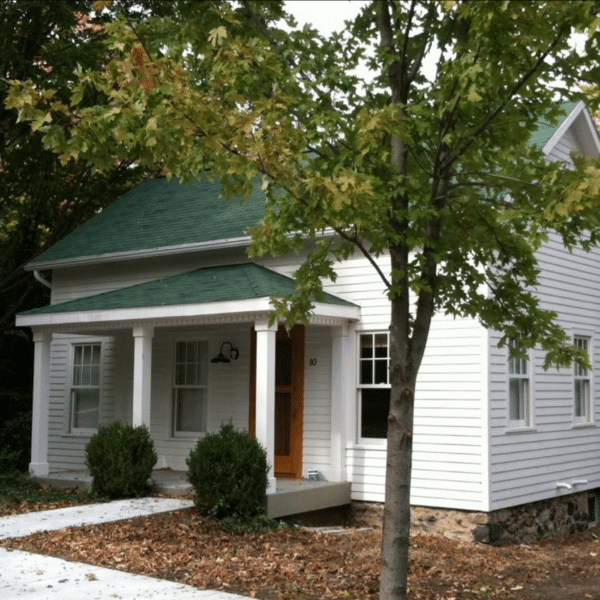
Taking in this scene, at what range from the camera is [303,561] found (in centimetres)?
919

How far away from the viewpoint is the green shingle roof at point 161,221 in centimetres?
1505

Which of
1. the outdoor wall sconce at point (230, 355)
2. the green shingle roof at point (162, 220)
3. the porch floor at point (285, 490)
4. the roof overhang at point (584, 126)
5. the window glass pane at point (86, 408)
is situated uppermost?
the roof overhang at point (584, 126)

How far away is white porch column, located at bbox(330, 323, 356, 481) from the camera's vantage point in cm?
1316

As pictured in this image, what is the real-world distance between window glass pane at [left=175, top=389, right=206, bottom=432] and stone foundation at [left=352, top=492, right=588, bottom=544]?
3.44 metres

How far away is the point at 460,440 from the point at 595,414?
14.6 feet

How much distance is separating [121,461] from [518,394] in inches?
242

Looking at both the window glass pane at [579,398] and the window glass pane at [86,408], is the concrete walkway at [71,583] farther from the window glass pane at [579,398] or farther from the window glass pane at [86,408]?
the window glass pane at [579,398]

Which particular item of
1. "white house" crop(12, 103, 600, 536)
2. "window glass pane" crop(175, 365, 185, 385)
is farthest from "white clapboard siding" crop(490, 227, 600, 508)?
"window glass pane" crop(175, 365, 185, 385)

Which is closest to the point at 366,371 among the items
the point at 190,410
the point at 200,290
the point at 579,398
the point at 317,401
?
the point at 317,401

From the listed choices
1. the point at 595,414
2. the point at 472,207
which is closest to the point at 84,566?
the point at 472,207

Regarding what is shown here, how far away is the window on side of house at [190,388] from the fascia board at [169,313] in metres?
1.96

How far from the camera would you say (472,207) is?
6910 millimetres

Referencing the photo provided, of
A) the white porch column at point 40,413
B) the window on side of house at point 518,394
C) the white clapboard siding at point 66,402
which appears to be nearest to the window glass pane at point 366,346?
the window on side of house at point 518,394

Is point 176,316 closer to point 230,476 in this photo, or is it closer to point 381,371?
point 230,476
